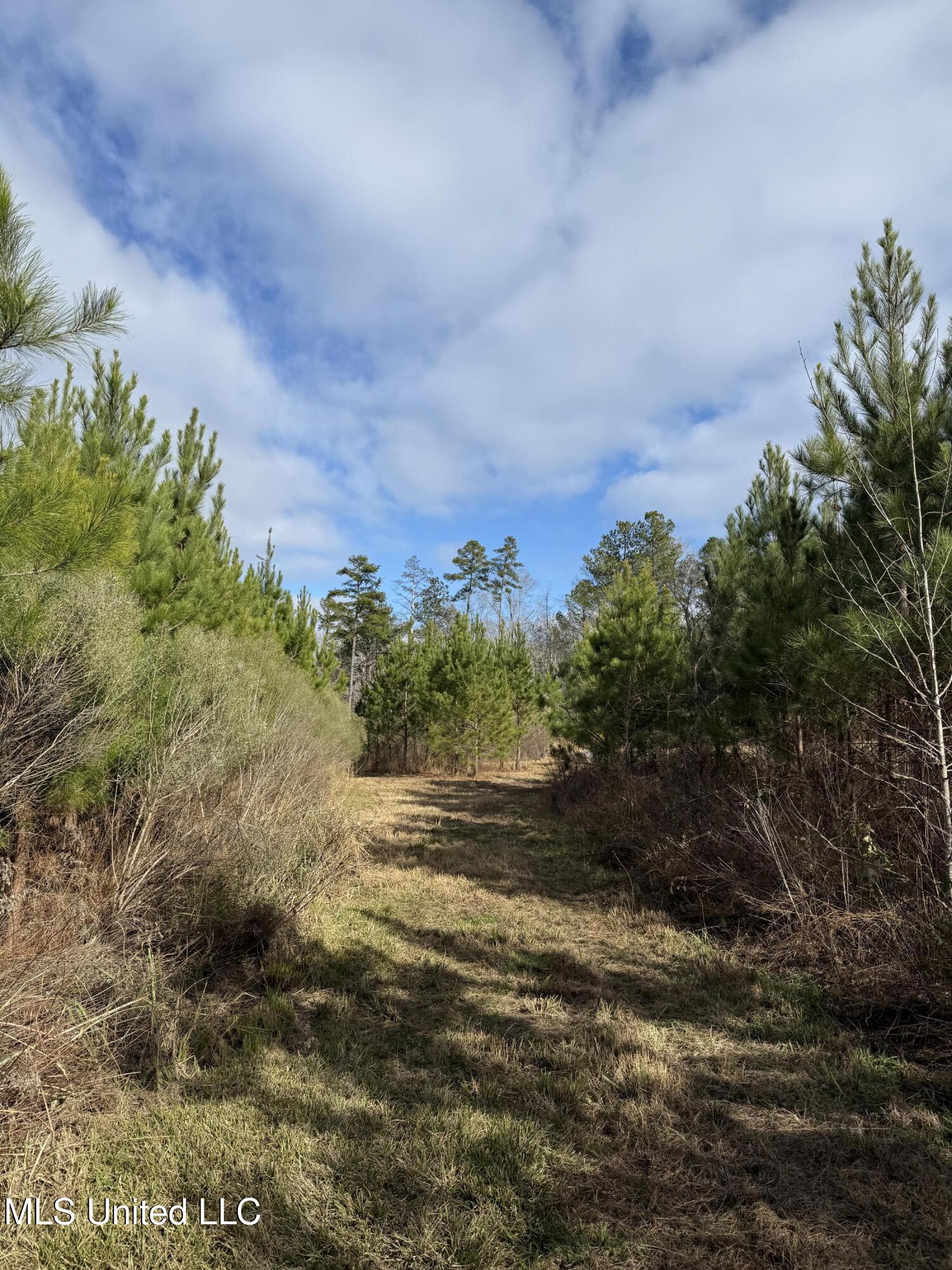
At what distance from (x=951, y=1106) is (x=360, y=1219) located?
3.11 m

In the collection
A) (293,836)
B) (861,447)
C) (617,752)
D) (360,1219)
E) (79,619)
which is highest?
(861,447)

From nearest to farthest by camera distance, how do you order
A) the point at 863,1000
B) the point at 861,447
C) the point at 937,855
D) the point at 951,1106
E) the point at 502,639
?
1. the point at 951,1106
2. the point at 863,1000
3. the point at 937,855
4. the point at 861,447
5. the point at 502,639

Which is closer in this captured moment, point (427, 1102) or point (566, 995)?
point (427, 1102)

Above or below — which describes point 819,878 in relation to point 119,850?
below

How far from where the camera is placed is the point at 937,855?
4777 mm

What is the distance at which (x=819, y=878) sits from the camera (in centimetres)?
548

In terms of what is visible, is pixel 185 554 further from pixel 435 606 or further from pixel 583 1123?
pixel 435 606

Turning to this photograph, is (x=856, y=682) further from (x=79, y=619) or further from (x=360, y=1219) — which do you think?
(x=79, y=619)

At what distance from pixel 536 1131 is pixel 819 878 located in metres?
3.62

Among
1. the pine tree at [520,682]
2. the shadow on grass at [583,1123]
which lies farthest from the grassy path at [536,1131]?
the pine tree at [520,682]

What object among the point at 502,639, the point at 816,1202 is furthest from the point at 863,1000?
the point at 502,639

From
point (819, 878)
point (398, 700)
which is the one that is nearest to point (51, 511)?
point (819, 878)

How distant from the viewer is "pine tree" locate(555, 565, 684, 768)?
1234 centimetres

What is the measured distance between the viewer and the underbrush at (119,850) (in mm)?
3371
